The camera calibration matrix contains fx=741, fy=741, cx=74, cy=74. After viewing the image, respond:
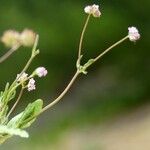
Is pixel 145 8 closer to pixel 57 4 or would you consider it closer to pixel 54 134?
pixel 57 4

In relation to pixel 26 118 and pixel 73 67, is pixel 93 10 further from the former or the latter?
pixel 73 67

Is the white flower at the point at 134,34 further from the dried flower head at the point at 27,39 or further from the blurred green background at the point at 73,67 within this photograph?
the blurred green background at the point at 73,67

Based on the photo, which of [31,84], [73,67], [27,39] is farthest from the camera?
[73,67]

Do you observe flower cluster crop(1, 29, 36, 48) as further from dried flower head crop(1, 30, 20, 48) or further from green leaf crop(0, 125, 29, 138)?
green leaf crop(0, 125, 29, 138)

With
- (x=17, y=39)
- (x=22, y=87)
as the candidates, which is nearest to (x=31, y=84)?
(x=22, y=87)

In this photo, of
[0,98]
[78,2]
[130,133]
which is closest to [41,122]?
[130,133]

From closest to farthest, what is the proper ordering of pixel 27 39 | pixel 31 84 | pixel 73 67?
pixel 27 39 → pixel 31 84 → pixel 73 67

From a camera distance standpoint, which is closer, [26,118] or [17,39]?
[17,39]
